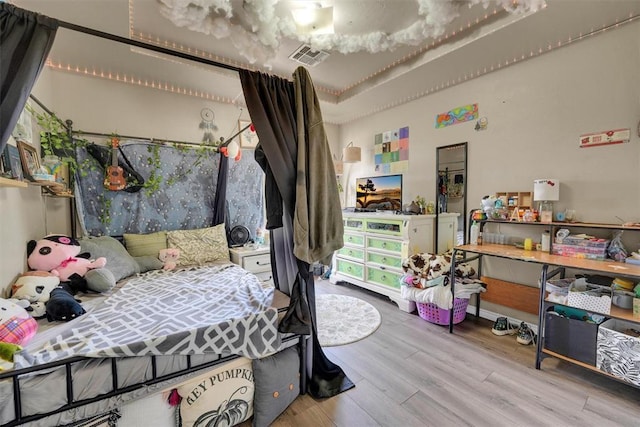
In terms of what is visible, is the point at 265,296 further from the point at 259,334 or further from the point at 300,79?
the point at 300,79

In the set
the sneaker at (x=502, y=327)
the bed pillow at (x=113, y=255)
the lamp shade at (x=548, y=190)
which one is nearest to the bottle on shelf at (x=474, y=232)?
the lamp shade at (x=548, y=190)

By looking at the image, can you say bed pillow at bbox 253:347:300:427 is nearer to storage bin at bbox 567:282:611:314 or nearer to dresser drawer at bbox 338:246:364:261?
storage bin at bbox 567:282:611:314

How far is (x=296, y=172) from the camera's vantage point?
1557 millimetres

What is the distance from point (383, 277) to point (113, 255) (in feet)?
9.36

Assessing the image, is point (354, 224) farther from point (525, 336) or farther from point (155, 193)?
point (155, 193)

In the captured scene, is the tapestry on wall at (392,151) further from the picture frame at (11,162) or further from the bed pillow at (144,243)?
the picture frame at (11,162)

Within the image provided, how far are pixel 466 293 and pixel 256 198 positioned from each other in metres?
2.75

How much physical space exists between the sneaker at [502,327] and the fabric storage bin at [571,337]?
47cm

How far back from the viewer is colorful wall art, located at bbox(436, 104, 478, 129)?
300 centimetres

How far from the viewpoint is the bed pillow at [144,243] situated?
2.69m

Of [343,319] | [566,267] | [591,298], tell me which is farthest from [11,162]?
[591,298]

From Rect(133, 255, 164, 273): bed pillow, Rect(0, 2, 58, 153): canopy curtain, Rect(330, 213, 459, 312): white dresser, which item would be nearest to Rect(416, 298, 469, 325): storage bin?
Rect(330, 213, 459, 312): white dresser

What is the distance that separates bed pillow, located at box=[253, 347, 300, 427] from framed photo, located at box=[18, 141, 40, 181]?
1.93 m

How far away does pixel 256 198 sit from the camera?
3.70 metres
